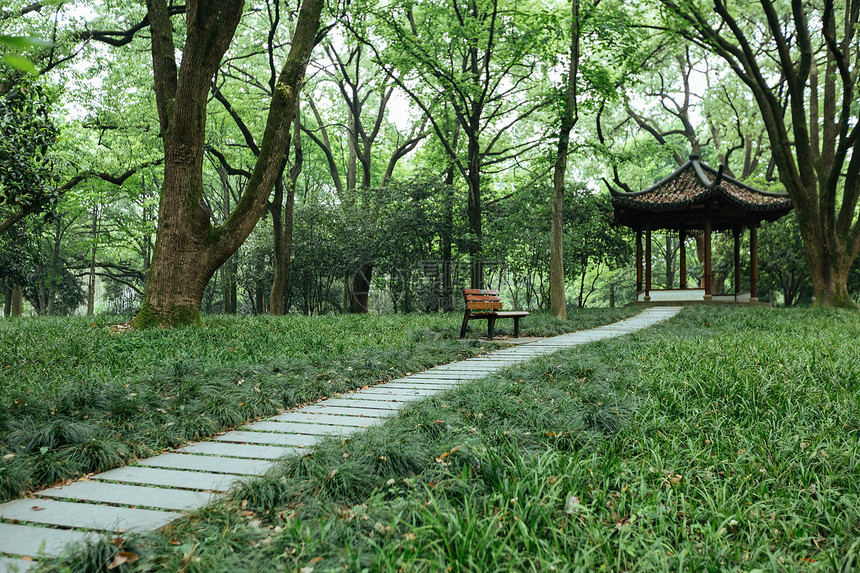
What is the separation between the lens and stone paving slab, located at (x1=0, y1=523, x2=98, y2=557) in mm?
2047

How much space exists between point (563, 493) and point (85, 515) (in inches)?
79.9

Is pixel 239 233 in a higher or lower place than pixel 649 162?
lower

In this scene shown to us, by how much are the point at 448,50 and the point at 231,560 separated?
15.9 meters

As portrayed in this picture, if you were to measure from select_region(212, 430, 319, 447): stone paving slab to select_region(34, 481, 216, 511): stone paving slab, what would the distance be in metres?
0.79

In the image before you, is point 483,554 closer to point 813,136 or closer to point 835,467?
point 835,467

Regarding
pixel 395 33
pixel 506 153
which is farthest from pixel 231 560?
pixel 506 153

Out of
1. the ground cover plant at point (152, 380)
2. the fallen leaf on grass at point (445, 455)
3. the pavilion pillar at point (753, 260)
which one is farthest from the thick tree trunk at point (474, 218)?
the fallen leaf on grass at point (445, 455)

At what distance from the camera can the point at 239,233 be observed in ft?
29.0

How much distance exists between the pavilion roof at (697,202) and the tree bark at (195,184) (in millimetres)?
10953

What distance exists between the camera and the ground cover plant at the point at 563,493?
1.98 m

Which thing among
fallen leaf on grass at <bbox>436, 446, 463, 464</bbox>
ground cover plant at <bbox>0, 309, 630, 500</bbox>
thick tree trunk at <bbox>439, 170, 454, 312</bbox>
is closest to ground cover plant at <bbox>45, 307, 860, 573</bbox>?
fallen leaf on grass at <bbox>436, 446, 463, 464</bbox>

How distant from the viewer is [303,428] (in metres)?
3.77

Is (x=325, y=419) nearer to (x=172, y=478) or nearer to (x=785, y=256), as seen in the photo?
(x=172, y=478)

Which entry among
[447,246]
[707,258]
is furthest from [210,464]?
[707,258]
